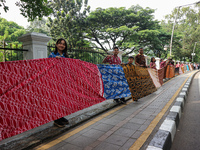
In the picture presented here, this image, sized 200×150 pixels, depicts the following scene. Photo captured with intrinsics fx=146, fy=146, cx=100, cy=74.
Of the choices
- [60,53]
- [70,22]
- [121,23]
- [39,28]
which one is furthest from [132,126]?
[39,28]

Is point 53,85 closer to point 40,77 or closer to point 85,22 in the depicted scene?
point 40,77

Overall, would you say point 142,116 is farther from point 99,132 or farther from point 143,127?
point 99,132

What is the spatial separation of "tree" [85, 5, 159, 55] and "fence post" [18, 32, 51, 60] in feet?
53.6

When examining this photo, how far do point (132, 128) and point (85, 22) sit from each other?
60.5 ft

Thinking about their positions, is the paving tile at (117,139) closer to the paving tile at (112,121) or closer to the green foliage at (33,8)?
the paving tile at (112,121)

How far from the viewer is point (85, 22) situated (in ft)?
63.5

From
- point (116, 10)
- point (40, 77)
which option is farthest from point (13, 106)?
point (116, 10)

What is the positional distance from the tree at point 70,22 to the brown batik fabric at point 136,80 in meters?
13.8

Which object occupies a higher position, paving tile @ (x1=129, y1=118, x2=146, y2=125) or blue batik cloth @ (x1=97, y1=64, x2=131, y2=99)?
blue batik cloth @ (x1=97, y1=64, x2=131, y2=99)

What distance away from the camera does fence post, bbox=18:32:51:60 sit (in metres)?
4.19

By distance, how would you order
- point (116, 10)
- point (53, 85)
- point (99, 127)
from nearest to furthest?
point (53, 85) → point (99, 127) → point (116, 10)

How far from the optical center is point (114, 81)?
450 cm

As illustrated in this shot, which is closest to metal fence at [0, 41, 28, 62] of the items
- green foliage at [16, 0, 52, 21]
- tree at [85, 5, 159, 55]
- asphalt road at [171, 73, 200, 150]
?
green foliage at [16, 0, 52, 21]

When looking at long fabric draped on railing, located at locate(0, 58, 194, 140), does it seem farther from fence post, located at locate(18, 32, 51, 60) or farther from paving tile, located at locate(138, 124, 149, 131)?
fence post, located at locate(18, 32, 51, 60)
